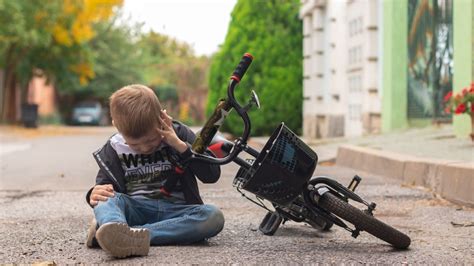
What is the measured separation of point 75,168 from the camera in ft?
34.0

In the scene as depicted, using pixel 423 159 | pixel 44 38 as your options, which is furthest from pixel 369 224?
pixel 44 38

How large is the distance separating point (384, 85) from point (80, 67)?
21078 mm

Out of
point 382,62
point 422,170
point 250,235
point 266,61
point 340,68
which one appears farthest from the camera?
point 266,61

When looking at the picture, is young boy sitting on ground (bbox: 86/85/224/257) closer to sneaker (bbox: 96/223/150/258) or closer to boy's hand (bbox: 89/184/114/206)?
boy's hand (bbox: 89/184/114/206)

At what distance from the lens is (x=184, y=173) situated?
13.6ft

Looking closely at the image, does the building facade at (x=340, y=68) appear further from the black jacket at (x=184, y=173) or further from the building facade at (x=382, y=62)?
the black jacket at (x=184, y=173)

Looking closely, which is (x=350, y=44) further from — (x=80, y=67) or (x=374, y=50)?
(x=80, y=67)

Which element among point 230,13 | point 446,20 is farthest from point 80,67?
point 446,20

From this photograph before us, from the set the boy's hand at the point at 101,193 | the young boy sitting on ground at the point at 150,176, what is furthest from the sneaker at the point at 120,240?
the boy's hand at the point at 101,193

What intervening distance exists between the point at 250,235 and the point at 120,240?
113cm

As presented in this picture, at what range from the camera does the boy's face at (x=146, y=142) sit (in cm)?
400

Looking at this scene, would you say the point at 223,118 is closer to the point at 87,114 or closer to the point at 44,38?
the point at 44,38

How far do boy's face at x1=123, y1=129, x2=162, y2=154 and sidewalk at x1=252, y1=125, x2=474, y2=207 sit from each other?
2.86 m

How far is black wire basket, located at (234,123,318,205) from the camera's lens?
3814 mm
